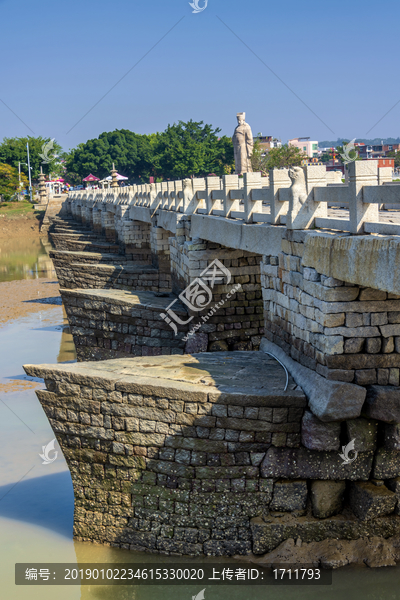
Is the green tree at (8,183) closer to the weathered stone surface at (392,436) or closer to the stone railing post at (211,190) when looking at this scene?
the stone railing post at (211,190)

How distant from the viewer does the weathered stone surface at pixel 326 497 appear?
21.2 ft

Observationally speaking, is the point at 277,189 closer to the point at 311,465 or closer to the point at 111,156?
the point at 311,465

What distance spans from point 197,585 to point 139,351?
6.22 meters

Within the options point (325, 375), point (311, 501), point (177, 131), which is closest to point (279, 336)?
point (325, 375)

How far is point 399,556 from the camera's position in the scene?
21.2ft

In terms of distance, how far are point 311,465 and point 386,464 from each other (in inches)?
31.3

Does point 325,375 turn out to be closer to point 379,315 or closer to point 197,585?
point 379,315

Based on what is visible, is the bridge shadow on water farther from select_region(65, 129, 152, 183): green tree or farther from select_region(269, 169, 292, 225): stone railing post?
select_region(65, 129, 152, 183): green tree

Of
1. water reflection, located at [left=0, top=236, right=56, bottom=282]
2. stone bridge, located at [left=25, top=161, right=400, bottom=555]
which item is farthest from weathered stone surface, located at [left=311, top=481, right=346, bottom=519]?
water reflection, located at [left=0, top=236, right=56, bottom=282]

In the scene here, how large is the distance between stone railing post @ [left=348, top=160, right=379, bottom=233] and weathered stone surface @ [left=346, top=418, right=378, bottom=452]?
6.62 ft

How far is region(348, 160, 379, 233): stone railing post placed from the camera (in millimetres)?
5680

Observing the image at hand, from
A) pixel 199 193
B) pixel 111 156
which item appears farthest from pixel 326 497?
pixel 111 156
